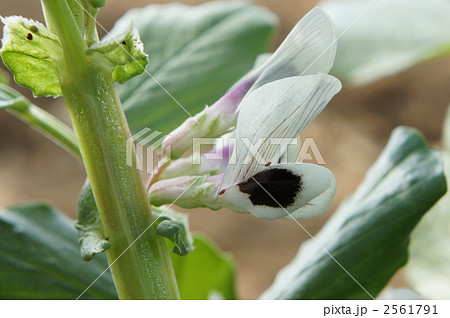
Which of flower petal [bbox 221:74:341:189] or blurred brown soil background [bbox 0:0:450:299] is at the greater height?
flower petal [bbox 221:74:341:189]

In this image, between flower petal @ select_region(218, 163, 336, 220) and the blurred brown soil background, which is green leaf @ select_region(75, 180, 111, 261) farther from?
the blurred brown soil background

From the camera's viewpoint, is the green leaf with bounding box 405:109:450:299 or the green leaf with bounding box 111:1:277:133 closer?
the green leaf with bounding box 111:1:277:133

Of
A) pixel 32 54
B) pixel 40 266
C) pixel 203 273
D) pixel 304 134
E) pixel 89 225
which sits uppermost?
pixel 32 54

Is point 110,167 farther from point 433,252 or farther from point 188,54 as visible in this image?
point 433,252

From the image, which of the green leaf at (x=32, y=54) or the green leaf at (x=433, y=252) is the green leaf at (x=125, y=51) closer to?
the green leaf at (x=32, y=54)

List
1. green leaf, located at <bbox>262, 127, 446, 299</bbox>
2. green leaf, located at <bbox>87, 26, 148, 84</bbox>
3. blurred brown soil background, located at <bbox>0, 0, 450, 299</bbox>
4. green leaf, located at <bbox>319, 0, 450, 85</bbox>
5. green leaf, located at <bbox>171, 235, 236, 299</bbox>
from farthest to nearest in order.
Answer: blurred brown soil background, located at <bbox>0, 0, 450, 299</bbox> → green leaf, located at <bbox>319, 0, 450, 85</bbox> → green leaf, located at <bbox>171, 235, 236, 299</bbox> → green leaf, located at <bbox>262, 127, 446, 299</bbox> → green leaf, located at <bbox>87, 26, 148, 84</bbox>

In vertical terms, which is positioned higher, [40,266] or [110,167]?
[110,167]

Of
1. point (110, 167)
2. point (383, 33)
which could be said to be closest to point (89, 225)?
point (110, 167)

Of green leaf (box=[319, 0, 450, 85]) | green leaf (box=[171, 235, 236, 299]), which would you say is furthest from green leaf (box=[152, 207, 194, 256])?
green leaf (box=[319, 0, 450, 85])
